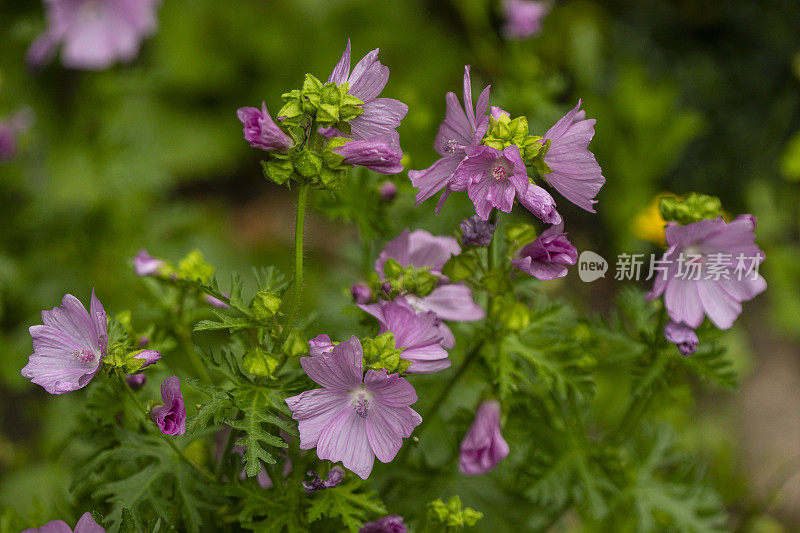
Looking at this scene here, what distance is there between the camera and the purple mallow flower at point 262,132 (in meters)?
0.89

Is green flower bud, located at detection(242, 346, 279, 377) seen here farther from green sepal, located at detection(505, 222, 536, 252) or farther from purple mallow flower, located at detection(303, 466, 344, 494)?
green sepal, located at detection(505, 222, 536, 252)

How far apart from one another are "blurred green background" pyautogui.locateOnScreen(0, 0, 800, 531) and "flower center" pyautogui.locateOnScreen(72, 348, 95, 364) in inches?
36.9

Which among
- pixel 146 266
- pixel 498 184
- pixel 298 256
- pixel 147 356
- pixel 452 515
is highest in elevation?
pixel 498 184

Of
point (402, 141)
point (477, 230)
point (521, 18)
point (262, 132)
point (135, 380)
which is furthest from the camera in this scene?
point (402, 141)

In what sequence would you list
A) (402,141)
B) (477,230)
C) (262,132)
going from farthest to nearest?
(402,141), (477,230), (262,132)

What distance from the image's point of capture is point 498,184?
93 centimetres

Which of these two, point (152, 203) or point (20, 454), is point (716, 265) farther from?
point (152, 203)

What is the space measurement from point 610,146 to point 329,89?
7.33 ft

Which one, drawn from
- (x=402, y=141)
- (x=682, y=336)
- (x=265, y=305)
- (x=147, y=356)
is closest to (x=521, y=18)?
(x=402, y=141)

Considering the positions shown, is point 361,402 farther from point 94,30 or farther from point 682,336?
point 94,30

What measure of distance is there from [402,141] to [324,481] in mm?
A: 1248

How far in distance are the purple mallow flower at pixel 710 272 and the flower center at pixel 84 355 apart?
74cm

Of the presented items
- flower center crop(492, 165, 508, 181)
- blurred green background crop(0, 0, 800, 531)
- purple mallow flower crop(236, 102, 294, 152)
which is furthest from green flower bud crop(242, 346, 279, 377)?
blurred green background crop(0, 0, 800, 531)

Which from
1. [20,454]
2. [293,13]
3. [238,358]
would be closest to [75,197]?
[20,454]
